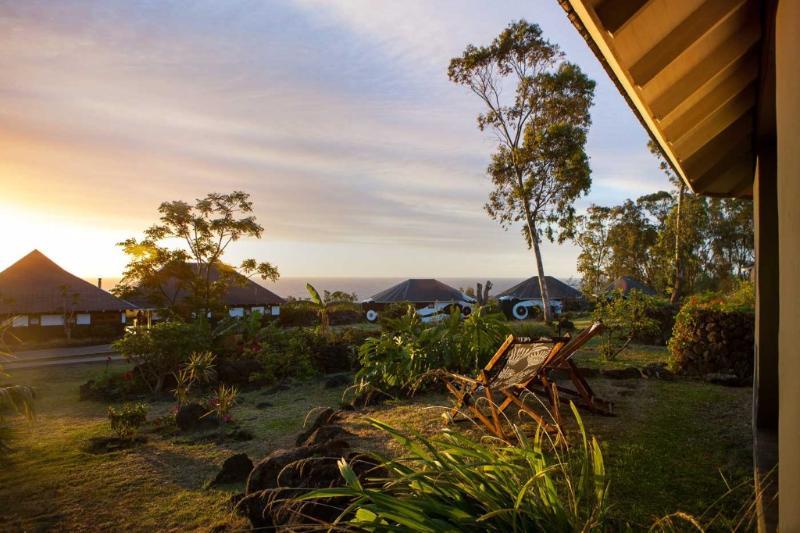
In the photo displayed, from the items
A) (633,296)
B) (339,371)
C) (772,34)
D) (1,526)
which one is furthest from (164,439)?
(633,296)

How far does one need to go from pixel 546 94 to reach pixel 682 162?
826 inches

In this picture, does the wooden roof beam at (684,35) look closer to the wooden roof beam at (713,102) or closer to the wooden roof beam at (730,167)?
the wooden roof beam at (713,102)

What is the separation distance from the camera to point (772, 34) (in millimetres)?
2754

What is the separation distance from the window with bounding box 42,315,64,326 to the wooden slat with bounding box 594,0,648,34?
92.4 ft

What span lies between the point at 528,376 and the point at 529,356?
765 millimetres

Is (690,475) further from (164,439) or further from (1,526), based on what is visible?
(164,439)

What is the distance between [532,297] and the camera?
1182 inches

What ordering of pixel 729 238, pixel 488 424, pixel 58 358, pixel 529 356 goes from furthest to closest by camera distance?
pixel 729 238, pixel 58 358, pixel 529 356, pixel 488 424

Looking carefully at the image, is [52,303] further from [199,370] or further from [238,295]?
[199,370]

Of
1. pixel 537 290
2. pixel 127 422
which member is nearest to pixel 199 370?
pixel 127 422

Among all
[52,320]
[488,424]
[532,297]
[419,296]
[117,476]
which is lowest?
[117,476]

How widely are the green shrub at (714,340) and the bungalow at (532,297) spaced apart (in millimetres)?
17100

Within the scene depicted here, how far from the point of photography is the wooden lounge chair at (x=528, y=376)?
5.21m

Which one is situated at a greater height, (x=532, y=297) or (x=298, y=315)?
(x=532, y=297)
